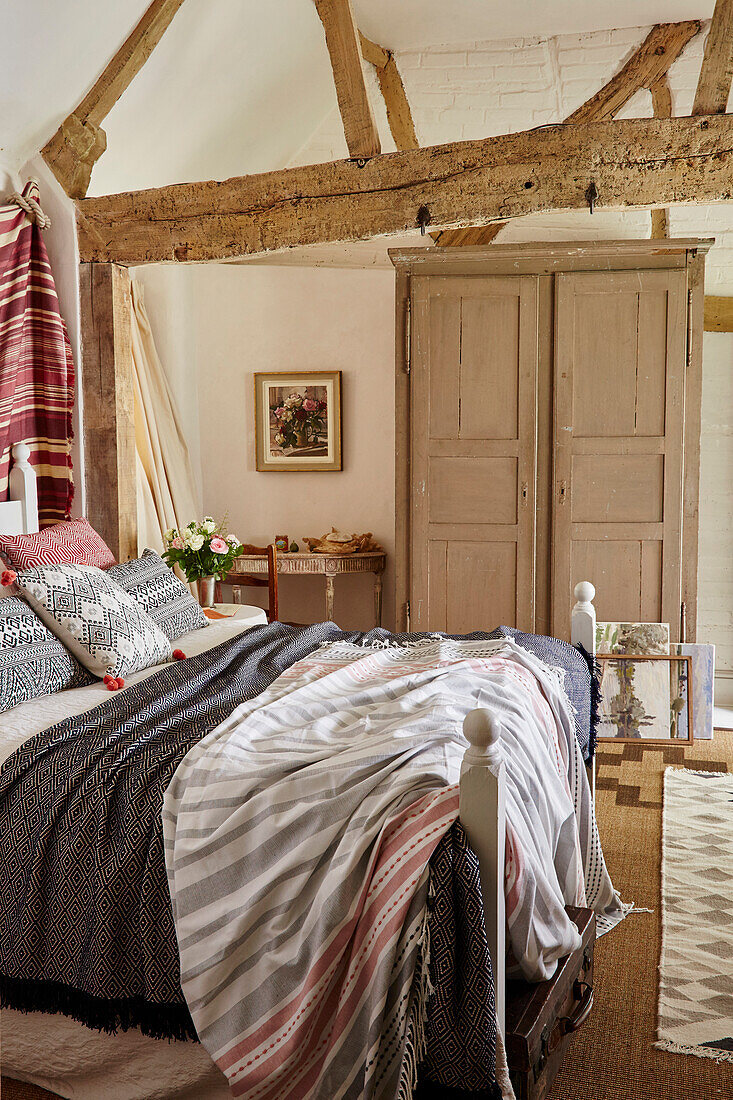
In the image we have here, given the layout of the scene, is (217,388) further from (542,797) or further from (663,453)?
(542,797)

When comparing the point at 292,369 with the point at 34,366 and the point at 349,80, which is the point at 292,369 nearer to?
the point at 34,366

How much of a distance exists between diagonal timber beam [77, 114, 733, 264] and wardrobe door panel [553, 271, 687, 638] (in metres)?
1.44

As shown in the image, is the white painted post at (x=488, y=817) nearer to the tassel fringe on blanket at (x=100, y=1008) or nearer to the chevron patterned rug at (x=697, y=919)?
the tassel fringe on blanket at (x=100, y=1008)

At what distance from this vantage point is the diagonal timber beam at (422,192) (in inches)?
115

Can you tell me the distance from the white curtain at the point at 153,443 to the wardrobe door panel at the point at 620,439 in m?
2.08

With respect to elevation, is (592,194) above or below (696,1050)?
above

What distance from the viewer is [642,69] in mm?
4164

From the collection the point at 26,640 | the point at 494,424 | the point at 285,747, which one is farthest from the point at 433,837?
the point at 494,424

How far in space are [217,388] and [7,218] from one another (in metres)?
2.20

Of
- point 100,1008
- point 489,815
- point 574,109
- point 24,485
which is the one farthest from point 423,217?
point 100,1008

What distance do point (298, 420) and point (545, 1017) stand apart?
416cm

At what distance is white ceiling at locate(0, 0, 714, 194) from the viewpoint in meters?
3.21

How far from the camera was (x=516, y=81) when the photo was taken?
4391 mm

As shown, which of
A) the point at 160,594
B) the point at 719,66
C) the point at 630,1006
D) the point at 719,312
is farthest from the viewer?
the point at 719,312
